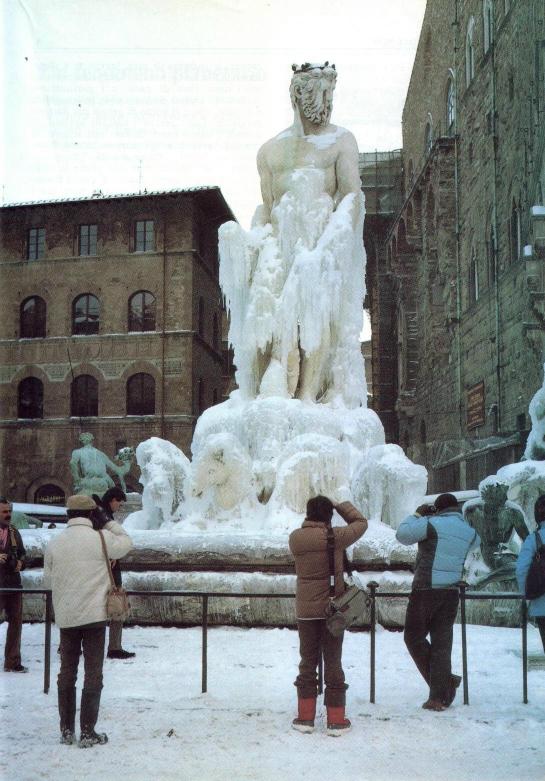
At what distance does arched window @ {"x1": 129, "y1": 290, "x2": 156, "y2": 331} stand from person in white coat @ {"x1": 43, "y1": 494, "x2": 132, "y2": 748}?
118 ft

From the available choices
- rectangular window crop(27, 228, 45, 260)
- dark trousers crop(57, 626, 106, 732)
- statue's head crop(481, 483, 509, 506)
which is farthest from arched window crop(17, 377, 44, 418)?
dark trousers crop(57, 626, 106, 732)

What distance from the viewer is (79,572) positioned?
498 centimetres

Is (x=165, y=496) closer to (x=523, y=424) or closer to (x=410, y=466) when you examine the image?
(x=410, y=466)

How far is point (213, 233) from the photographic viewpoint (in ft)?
145

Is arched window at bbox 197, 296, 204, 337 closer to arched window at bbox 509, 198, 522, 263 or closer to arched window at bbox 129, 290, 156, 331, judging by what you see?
arched window at bbox 129, 290, 156, 331

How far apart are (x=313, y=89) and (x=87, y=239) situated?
30811mm

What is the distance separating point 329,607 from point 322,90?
29.3ft

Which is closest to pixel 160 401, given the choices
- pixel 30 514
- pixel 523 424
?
pixel 30 514

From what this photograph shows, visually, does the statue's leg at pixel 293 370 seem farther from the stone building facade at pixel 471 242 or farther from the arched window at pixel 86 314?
the arched window at pixel 86 314

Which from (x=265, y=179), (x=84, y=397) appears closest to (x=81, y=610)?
(x=265, y=179)

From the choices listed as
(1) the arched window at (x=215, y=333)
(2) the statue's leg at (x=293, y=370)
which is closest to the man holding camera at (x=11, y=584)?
(2) the statue's leg at (x=293, y=370)

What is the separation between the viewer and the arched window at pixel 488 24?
26125 mm

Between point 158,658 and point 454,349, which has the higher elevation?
→ point 454,349

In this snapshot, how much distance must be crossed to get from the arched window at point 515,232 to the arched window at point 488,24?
16.8 ft
